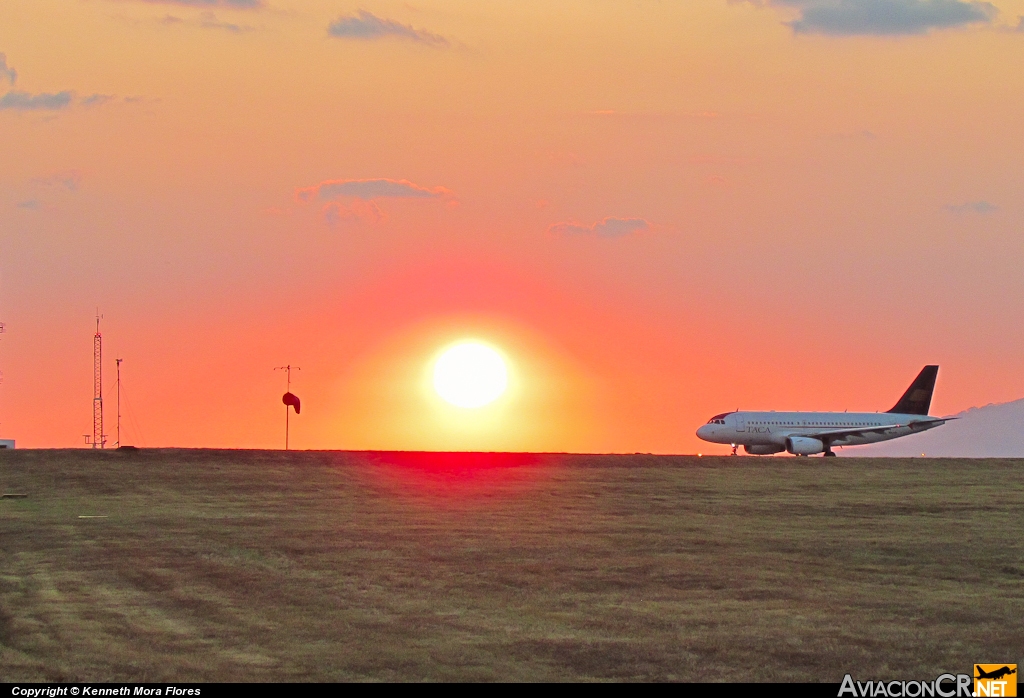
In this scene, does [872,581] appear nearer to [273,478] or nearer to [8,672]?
[8,672]

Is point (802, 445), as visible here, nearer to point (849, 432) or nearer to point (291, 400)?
point (849, 432)

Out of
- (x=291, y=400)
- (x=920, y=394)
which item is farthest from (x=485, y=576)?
(x=920, y=394)

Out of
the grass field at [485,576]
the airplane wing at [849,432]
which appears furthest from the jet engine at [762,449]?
the grass field at [485,576]

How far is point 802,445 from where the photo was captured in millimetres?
110688

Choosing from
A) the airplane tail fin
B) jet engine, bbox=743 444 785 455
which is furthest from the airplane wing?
the airplane tail fin

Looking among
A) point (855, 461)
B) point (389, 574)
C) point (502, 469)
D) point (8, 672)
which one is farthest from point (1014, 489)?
point (8, 672)

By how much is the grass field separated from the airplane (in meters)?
39.6

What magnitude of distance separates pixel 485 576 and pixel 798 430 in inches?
3130

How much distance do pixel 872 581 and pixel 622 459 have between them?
44.8 meters

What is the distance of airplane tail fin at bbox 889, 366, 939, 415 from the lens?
132m

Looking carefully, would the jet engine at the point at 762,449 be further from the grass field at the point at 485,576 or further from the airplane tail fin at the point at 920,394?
the grass field at the point at 485,576

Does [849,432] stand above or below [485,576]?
above

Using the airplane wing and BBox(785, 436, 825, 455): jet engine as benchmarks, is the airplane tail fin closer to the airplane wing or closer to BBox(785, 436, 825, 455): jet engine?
the airplane wing

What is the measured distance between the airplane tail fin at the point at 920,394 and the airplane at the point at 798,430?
12.3m
